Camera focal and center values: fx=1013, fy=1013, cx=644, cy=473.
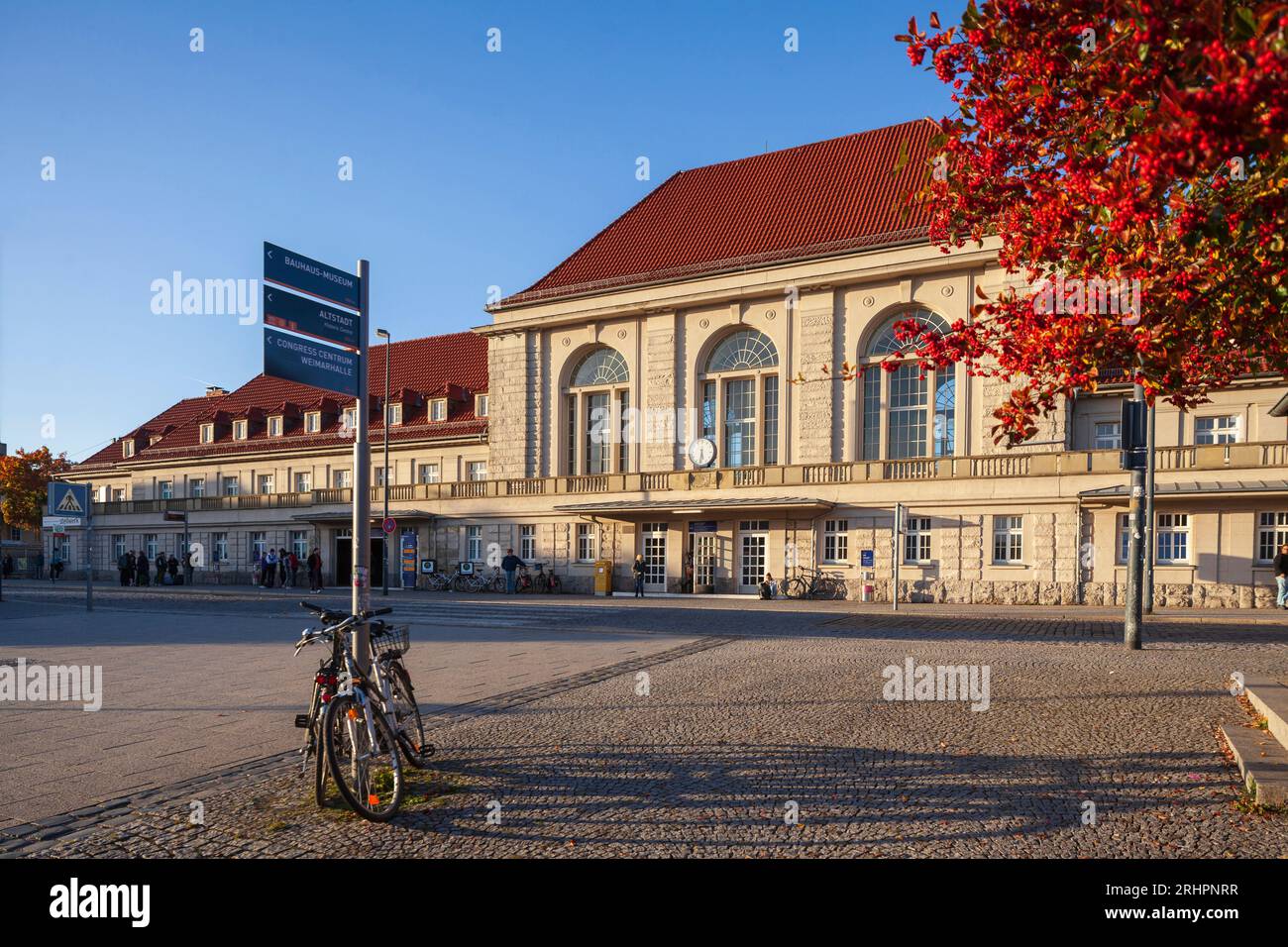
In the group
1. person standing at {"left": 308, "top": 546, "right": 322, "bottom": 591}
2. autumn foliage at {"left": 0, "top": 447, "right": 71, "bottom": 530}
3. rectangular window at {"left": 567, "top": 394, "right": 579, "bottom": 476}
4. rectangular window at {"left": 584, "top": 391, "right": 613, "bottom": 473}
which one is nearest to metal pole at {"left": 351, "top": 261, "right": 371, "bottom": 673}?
person standing at {"left": 308, "top": 546, "right": 322, "bottom": 591}

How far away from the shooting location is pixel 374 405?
2218 inches

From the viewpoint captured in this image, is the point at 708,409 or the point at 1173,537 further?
the point at 708,409

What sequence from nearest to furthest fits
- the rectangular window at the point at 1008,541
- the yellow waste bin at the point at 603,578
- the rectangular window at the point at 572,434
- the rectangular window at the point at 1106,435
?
the rectangular window at the point at 1008,541
the rectangular window at the point at 1106,435
the yellow waste bin at the point at 603,578
the rectangular window at the point at 572,434

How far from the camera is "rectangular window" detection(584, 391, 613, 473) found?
42.9 m

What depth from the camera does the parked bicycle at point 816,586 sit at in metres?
35.5

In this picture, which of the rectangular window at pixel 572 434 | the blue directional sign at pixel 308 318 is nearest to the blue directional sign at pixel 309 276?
the blue directional sign at pixel 308 318

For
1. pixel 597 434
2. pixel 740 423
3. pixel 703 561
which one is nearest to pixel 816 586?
pixel 703 561

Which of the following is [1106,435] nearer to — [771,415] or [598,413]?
[771,415]

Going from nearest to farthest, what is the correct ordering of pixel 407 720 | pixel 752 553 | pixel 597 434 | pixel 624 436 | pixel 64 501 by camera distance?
1. pixel 407 720
2. pixel 64 501
3. pixel 752 553
4. pixel 624 436
5. pixel 597 434

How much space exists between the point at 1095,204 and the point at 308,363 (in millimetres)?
5525

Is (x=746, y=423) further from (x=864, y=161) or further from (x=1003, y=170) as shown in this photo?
(x=1003, y=170)

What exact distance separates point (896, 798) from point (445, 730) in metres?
4.17

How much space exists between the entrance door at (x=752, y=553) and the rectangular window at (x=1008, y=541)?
8.24 m

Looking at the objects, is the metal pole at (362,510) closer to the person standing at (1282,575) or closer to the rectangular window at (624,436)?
the person standing at (1282,575)
